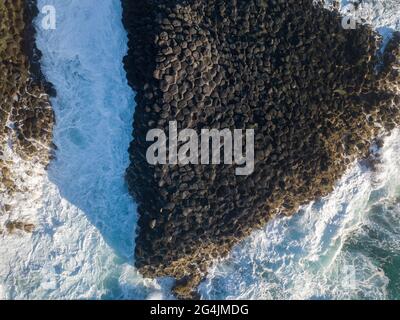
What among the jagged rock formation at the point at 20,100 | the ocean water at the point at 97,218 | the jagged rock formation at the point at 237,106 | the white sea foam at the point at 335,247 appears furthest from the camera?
the white sea foam at the point at 335,247

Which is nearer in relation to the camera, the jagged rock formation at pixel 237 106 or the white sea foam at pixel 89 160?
the jagged rock formation at pixel 237 106

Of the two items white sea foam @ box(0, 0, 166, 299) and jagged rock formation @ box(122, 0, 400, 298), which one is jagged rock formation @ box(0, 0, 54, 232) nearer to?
white sea foam @ box(0, 0, 166, 299)

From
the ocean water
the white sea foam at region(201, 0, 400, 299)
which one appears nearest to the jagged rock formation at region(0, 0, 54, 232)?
the ocean water

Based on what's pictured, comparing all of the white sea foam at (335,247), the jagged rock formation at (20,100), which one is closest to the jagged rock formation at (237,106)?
the white sea foam at (335,247)

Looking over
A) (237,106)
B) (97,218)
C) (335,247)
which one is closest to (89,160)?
(97,218)

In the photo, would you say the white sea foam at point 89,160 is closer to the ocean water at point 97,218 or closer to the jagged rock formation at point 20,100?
the ocean water at point 97,218
